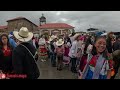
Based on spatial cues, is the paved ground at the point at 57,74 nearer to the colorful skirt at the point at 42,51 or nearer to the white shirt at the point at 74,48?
the white shirt at the point at 74,48

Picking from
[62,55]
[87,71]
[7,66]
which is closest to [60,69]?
[62,55]

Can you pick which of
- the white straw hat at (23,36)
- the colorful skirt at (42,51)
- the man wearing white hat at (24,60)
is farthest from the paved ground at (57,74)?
the man wearing white hat at (24,60)

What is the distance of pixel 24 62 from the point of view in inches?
168

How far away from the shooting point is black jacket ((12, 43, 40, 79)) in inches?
165

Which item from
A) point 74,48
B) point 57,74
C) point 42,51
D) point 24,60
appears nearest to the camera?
point 24,60

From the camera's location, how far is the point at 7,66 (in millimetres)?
5008

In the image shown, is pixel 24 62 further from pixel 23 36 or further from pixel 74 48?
pixel 74 48

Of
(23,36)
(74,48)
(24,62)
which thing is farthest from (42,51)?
(24,62)

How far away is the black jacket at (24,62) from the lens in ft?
13.8

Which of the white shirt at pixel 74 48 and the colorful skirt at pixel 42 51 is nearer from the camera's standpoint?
the white shirt at pixel 74 48

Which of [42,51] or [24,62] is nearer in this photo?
[24,62]

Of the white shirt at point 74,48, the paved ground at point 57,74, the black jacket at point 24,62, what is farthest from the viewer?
the white shirt at point 74,48
